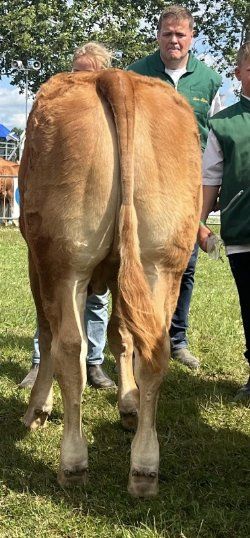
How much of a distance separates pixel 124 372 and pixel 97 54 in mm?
2060

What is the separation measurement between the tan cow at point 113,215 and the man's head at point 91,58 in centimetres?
109

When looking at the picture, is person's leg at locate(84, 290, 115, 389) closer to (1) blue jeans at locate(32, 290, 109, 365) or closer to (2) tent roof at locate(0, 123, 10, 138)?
(1) blue jeans at locate(32, 290, 109, 365)

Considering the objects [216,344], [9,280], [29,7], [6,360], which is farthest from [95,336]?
[29,7]

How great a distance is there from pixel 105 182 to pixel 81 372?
0.89 meters

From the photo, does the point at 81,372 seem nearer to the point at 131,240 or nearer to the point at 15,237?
the point at 131,240

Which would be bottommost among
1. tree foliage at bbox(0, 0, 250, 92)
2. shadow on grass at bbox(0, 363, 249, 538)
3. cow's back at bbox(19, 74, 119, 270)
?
shadow on grass at bbox(0, 363, 249, 538)

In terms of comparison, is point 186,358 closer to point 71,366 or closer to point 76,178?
point 71,366

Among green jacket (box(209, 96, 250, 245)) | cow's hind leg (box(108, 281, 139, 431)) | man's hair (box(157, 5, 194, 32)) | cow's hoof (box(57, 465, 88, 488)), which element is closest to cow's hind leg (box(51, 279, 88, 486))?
cow's hoof (box(57, 465, 88, 488))

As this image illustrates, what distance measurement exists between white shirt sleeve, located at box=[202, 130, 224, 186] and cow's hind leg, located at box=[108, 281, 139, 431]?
1.14m

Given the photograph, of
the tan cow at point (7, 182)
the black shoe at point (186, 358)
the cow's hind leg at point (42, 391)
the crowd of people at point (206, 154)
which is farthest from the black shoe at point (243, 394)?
the tan cow at point (7, 182)

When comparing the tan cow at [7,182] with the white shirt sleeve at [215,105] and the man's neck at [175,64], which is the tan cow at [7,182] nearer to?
the white shirt sleeve at [215,105]

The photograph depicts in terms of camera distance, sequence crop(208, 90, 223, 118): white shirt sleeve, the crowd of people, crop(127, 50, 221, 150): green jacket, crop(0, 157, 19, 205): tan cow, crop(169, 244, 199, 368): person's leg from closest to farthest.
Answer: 1. the crowd of people
2. crop(127, 50, 221, 150): green jacket
3. crop(208, 90, 223, 118): white shirt sleeve
4. crop(169, 244, 199, 368): person's leg
5. crop(0, 157, 19, 205): tan cow

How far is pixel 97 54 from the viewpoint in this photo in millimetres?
4242

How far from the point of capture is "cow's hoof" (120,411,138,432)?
382 cm
